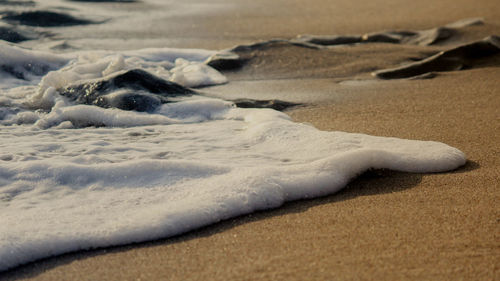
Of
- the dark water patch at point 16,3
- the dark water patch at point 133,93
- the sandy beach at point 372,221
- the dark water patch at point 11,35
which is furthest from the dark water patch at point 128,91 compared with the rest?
the dark water patch at point 16,3

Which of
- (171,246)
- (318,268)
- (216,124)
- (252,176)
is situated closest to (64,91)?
(216,124)

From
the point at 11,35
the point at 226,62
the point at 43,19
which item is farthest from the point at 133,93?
the point at 43,19

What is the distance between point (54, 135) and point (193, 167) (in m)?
0.96

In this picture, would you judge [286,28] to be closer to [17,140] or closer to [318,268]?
[17,140]

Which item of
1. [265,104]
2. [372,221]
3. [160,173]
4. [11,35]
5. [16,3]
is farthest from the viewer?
[16,3]

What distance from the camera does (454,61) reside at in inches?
159

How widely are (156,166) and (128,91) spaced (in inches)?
50.9

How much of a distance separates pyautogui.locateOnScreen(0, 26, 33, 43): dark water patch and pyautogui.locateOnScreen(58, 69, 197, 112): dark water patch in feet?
7.66

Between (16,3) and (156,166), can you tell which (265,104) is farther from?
(16,3)

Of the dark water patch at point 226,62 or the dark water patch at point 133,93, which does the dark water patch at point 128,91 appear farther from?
the dark water patch at point 226,62

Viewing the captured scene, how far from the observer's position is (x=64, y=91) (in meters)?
3.61

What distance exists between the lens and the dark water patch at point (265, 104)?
3350mm

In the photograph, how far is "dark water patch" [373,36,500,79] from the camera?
4.00 metres

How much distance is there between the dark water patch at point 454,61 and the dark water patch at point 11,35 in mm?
3422
